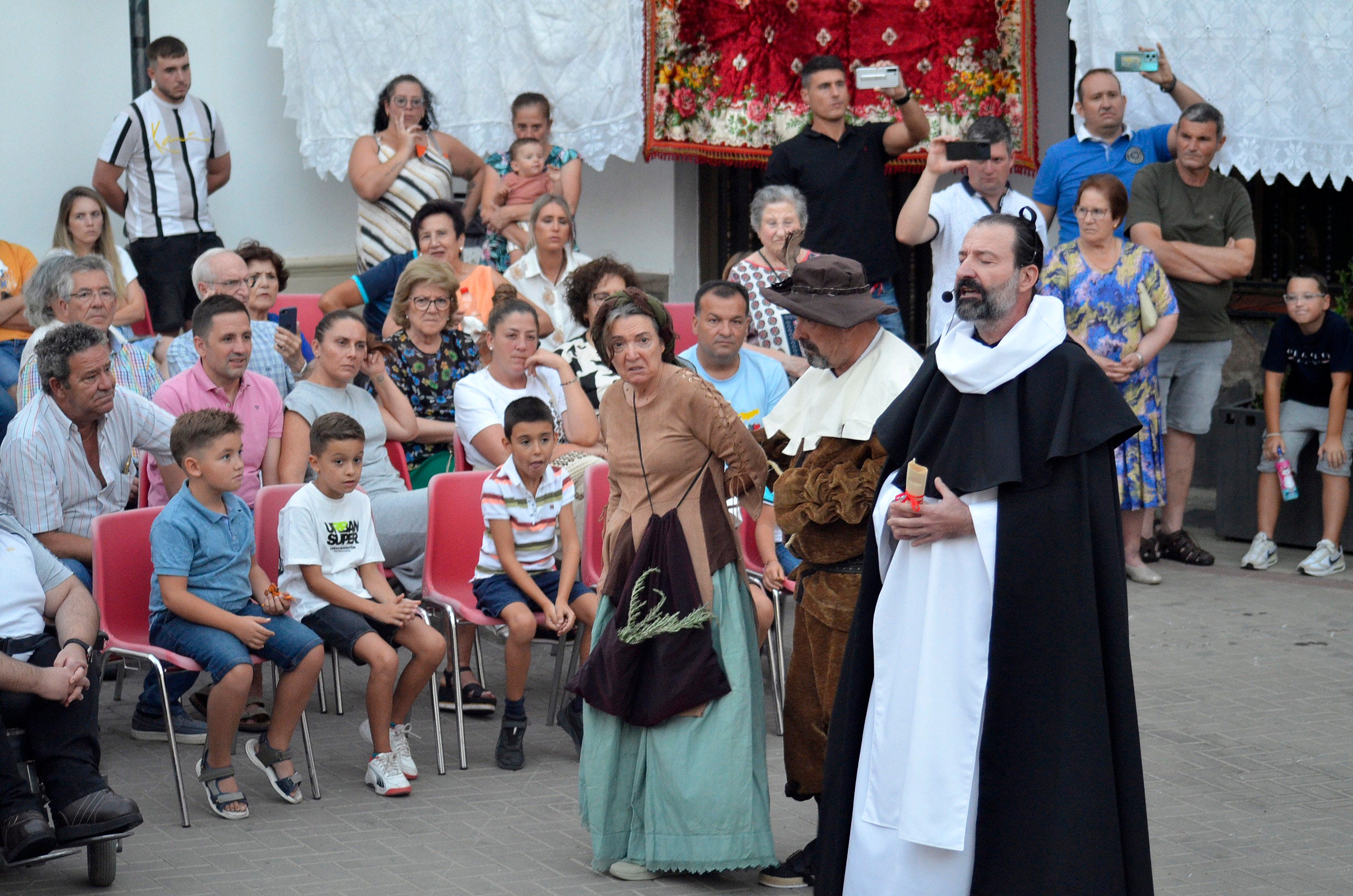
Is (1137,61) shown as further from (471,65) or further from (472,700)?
(472,700)

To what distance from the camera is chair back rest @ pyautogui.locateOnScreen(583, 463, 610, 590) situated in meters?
6.17

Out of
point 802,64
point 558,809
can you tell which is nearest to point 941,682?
point 558,809

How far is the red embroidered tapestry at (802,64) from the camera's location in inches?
364

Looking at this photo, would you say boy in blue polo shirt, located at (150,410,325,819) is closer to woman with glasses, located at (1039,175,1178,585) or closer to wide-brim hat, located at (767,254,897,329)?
wide-brim hat, located at (767,254,897,329)

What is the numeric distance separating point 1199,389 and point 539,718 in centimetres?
410

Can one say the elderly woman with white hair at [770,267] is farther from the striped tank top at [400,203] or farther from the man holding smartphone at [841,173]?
the striped tank top at [400,203]

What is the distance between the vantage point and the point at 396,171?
28.2ft

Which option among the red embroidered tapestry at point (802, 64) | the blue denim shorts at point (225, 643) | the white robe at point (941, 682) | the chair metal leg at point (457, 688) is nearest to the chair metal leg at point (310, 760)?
the blue denim shorts at point (225, 643)

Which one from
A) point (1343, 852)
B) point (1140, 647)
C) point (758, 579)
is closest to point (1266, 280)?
point (1140, 647)

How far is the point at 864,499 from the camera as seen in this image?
426 centimetres

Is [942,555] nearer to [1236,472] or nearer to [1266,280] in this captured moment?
[1236,472]

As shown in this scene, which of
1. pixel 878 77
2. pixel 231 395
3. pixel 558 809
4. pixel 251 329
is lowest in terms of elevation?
pixel 558 809

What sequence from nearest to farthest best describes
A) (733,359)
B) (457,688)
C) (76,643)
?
(76,643), (457,688), (733,359)

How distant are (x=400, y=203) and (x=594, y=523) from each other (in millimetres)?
3133
